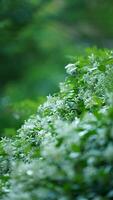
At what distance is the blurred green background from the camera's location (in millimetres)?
6547

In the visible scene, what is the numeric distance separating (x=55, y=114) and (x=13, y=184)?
0.81 metres

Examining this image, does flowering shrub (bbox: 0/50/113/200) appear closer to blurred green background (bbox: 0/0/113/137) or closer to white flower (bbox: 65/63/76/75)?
white flower (bbox: 65/63/76/75)

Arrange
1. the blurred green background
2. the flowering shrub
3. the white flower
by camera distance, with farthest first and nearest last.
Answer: the blurred green background, the white flower, the flowering shrub

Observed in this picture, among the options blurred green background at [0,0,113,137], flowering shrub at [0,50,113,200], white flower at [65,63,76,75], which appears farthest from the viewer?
blurred green background at [0,0,113,137]

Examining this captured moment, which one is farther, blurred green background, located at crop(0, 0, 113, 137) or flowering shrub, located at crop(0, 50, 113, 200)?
blurred green background, located at crop(0, 0, 113, 137)

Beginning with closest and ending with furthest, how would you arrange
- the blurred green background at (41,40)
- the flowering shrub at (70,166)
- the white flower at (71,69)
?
the flowering shrub at (70,166) → the white flower at (71,69) → the blurred green background at (41,40)

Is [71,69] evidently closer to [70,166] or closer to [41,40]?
[70,166]

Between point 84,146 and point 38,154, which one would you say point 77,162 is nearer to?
point 84,146

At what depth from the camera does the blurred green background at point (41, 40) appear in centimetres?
655

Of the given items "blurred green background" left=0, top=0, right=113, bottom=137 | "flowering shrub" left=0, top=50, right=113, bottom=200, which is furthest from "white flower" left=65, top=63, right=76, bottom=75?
"blurred green background" left=0, top=0, right=113, bottom=137

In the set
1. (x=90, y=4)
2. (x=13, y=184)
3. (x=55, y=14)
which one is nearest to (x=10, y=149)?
(x=13, y=184)

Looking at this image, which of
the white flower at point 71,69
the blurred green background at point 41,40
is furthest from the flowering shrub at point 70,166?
the blurred green background at point 41,40

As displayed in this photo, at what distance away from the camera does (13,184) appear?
230 centimetres

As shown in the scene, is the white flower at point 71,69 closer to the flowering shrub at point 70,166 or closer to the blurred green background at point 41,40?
the flowering shrub at point 70,166
